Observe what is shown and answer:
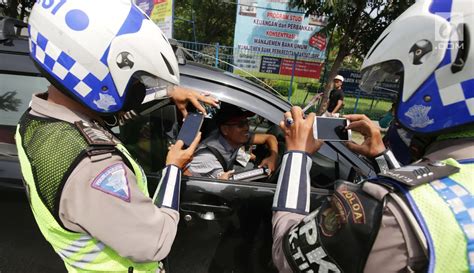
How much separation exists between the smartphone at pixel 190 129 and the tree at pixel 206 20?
24632mm

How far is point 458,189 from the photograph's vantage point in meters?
0.73

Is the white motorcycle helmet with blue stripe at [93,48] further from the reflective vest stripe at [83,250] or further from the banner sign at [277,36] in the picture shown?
the banner sign at [277,36]

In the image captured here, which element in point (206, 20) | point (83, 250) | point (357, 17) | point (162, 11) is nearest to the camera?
point (83, 250)

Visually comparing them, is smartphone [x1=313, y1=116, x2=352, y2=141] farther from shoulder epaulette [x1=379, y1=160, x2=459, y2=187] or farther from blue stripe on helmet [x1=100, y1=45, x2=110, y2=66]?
blue stripe on helmet [x1=100, y1=45, x2=110, y2=66]

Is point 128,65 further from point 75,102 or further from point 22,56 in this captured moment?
point 22,56

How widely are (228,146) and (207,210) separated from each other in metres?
0.73

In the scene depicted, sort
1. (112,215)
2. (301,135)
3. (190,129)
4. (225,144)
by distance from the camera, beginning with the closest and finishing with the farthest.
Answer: (112,215) → (301,135) → (190,129) → (225,144)

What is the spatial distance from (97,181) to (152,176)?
775 millimetres

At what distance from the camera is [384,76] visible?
1.10 meters

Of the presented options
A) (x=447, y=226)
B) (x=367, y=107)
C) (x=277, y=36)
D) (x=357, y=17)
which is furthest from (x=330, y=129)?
(x=277, y=36)

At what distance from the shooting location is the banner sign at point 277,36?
38.4 feet

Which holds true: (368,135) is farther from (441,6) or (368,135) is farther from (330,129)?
(441,6)

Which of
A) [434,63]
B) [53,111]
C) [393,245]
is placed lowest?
[393,245]

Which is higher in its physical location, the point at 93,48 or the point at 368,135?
the point at 93,48
